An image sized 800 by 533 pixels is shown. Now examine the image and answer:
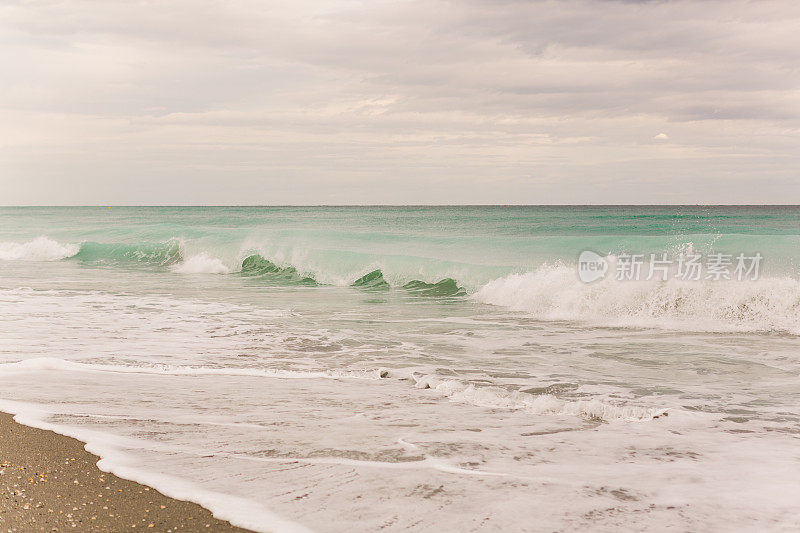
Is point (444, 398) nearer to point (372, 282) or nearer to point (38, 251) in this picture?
point (372, 282)

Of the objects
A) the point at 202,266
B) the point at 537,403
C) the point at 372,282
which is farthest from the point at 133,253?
the point at 537,403

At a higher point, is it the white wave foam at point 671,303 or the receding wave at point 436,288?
the white wave foam at point 671,303

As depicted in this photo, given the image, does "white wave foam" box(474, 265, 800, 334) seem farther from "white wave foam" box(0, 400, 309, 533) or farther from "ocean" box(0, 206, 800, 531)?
"white wave foam" box(0, 400, 309, 533)

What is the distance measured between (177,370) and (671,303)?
8.92 metres

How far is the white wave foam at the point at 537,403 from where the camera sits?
17.8 ft

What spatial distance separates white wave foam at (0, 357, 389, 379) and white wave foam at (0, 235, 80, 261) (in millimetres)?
25390

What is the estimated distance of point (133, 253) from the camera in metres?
29.8

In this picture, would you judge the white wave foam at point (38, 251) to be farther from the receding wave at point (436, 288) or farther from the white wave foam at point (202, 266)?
the receding wave at point (436, 288)

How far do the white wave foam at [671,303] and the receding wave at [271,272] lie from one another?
7.57 m

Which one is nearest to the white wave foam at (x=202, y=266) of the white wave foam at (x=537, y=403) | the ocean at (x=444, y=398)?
the ocean at (x=444, y=398)

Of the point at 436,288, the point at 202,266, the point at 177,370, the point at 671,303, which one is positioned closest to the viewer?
the point at 177,370

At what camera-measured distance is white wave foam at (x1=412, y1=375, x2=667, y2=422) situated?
5.43 meters

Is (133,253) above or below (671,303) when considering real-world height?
below

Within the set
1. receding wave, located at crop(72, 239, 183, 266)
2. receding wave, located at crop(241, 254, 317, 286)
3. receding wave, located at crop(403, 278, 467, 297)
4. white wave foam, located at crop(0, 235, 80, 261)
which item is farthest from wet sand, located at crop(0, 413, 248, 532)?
white wave foam, located at crop(0, 235, 80, 261)
